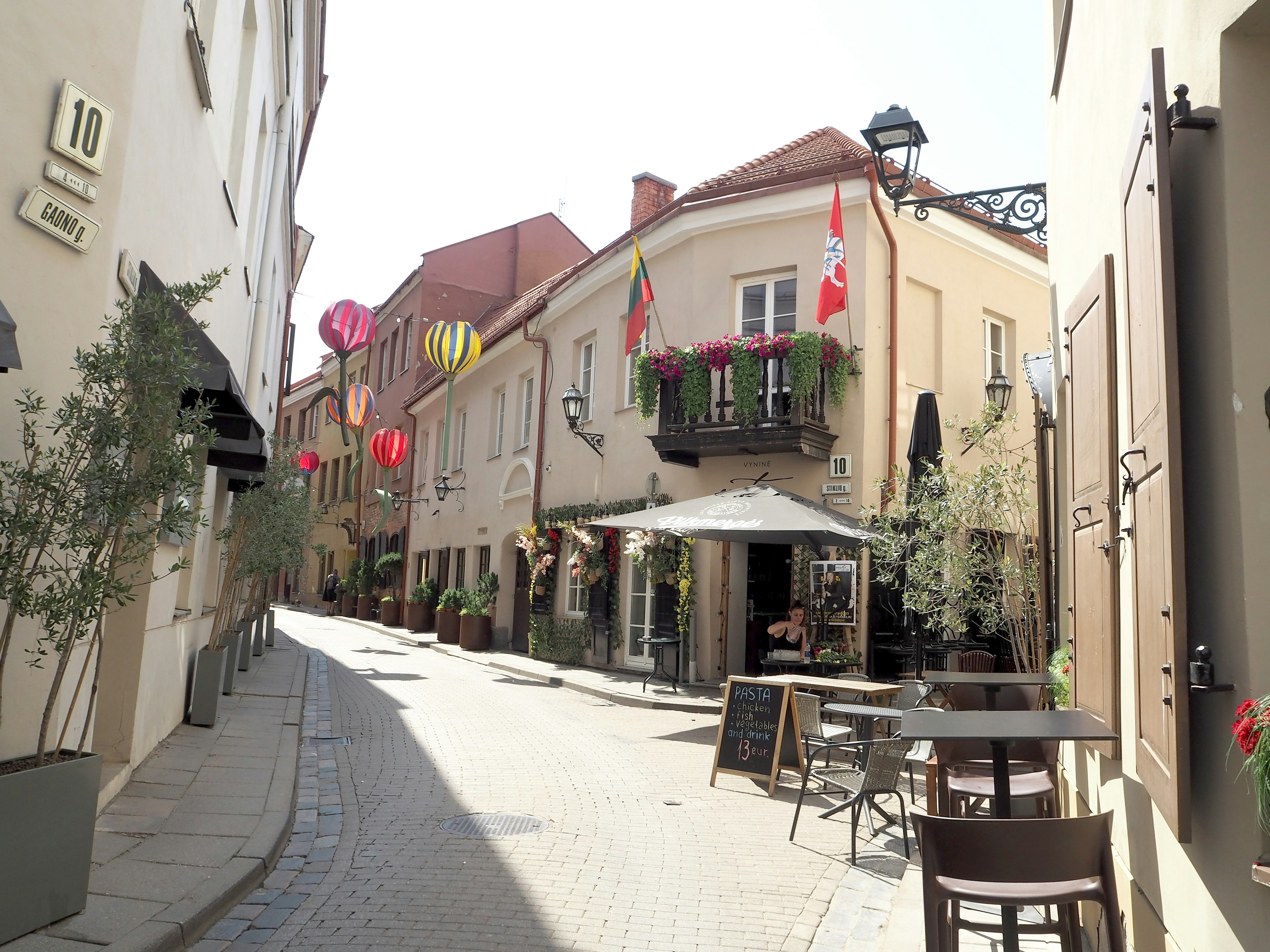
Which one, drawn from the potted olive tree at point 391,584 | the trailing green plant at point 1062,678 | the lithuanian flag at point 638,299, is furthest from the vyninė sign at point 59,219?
the potted olive tree at point 391,584

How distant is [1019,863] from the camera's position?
2934 mm

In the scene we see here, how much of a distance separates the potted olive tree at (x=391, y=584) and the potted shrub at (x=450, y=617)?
493cm

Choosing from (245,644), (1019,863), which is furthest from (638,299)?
(1019,863)

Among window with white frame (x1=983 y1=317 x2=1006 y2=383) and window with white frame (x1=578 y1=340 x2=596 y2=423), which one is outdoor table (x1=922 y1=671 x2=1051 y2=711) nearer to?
window with white frame (x1=983 y1=317 x2=1006 y2=383)

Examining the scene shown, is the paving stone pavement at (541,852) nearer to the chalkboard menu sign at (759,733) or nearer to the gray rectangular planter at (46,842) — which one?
the chalkboard menu sign at (759,733)

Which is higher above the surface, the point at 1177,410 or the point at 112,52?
the point at 112,52

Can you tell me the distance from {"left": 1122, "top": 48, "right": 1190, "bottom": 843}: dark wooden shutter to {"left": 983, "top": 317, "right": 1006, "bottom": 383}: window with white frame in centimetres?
1201

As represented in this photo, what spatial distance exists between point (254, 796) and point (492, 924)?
9.15 ft

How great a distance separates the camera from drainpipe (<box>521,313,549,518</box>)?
62.6ft

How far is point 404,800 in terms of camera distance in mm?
6926

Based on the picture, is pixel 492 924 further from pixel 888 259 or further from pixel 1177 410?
pixel 888 259

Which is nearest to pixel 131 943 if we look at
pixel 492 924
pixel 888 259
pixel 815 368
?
pixel 492 924

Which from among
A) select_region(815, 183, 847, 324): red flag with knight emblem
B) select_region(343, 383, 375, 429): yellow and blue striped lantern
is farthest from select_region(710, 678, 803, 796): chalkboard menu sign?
select_region(343, 383, 375, 429): yellow and blue striped lantern

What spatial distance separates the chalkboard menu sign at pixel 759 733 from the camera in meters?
7.60
